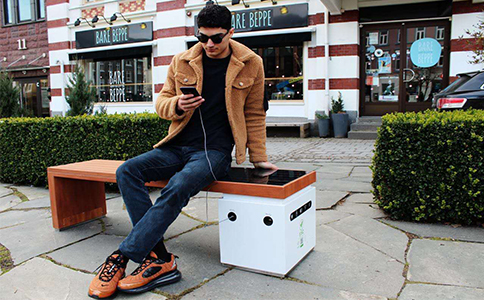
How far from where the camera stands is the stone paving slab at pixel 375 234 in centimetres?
297

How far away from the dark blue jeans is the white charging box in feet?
0.87

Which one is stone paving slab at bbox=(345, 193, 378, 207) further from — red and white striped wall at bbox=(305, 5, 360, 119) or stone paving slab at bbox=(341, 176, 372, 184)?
red and white striped wall at bbox=(305, 5, 360, 119)

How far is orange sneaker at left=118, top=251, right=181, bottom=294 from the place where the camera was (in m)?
2.38

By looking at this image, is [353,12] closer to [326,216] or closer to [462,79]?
[462,79]

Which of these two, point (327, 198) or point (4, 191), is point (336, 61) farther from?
point (4, 191)

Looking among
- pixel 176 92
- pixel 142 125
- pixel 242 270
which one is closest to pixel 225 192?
pixel 242 270

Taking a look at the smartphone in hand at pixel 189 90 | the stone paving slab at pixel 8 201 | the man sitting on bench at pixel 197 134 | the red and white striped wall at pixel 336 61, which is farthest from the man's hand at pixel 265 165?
the red and white striped wall at pixel 336 61

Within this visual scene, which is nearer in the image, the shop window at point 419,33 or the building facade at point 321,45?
the building facade at point 321,45

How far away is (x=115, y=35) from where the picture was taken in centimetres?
1473

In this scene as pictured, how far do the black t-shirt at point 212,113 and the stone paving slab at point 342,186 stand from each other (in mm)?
2313

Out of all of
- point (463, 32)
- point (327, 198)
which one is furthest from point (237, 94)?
point (463, 32)

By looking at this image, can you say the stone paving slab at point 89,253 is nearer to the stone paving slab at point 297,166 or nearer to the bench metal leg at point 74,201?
the bench metal leg at point 74,201

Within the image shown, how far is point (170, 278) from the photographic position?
250 cm

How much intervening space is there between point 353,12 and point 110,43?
887 centimetres
